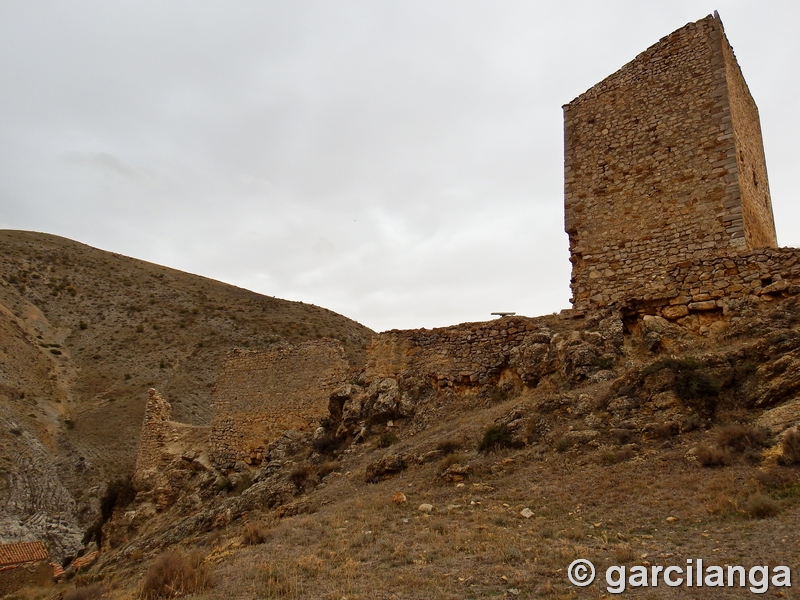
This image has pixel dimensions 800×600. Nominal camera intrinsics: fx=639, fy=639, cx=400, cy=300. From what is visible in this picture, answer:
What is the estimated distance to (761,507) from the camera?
17.1 ft

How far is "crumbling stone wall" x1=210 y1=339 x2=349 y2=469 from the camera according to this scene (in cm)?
1427

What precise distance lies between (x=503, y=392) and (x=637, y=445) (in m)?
3.96

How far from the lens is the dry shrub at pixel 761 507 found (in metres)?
5.16

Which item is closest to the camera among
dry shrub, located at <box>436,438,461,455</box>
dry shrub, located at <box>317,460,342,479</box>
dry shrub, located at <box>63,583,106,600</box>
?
dry shrub, located at <box>63,583,106,600</box>

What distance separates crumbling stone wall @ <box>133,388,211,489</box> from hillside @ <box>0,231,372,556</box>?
7.86 metres

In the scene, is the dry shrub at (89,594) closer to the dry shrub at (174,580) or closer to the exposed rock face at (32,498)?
the dry shrub at (174,580)

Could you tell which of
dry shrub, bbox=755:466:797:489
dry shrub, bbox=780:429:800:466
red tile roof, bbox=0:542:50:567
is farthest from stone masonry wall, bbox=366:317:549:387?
red tile roof, bbox=0:542:50:567

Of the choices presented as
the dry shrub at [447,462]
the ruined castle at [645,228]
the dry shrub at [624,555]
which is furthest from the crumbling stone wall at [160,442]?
the dry shrub at [624,555]

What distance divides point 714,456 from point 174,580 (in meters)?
5.38

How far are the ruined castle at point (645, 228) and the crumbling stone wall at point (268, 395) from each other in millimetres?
974

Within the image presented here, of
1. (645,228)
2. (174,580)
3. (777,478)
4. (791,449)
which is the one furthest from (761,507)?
(645,228)

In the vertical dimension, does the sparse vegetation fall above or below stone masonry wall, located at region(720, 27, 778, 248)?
below

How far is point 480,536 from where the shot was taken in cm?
604

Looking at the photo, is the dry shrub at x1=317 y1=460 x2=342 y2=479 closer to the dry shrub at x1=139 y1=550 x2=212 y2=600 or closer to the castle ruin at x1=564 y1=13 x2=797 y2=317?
the dry shrub at x1=139 y1=550 x2=212 y2=600
